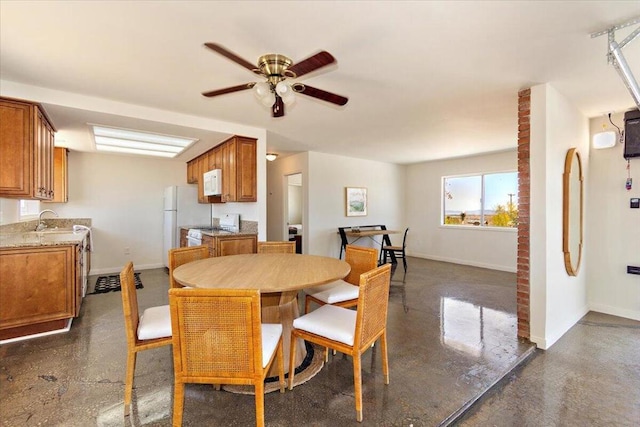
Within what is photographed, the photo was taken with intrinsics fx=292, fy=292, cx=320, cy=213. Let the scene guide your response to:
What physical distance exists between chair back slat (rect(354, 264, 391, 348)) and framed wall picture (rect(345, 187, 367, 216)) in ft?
14.8

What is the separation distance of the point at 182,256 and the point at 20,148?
5.98ft

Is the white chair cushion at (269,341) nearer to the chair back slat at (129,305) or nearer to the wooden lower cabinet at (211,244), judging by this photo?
the chair back slat at (129,305)

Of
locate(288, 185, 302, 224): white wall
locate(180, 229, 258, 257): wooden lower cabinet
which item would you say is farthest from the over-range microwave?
locate(288, 185, 302, 224): white wall

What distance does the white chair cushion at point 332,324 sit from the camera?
1809mm

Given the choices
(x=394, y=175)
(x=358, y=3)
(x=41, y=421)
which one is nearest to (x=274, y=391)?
(x=41, y=421)

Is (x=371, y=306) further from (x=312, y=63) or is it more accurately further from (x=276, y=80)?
(x=276, y=80)

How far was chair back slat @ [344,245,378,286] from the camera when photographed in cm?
273

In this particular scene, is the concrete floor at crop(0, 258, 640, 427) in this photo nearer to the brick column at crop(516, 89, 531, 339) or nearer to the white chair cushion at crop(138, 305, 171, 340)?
the brick column at crop(516, 89, 531, 339)

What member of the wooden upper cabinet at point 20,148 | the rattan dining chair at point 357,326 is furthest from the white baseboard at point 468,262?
the wooden upper cabinet at point 20,148

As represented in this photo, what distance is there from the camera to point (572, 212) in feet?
10.2

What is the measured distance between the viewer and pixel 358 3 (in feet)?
5.34

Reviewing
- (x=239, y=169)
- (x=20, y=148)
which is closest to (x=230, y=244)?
(x=239, y=169)

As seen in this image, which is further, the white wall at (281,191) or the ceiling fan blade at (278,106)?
the white wall at (281,191)

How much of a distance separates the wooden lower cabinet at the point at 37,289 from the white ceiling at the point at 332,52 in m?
1.48
